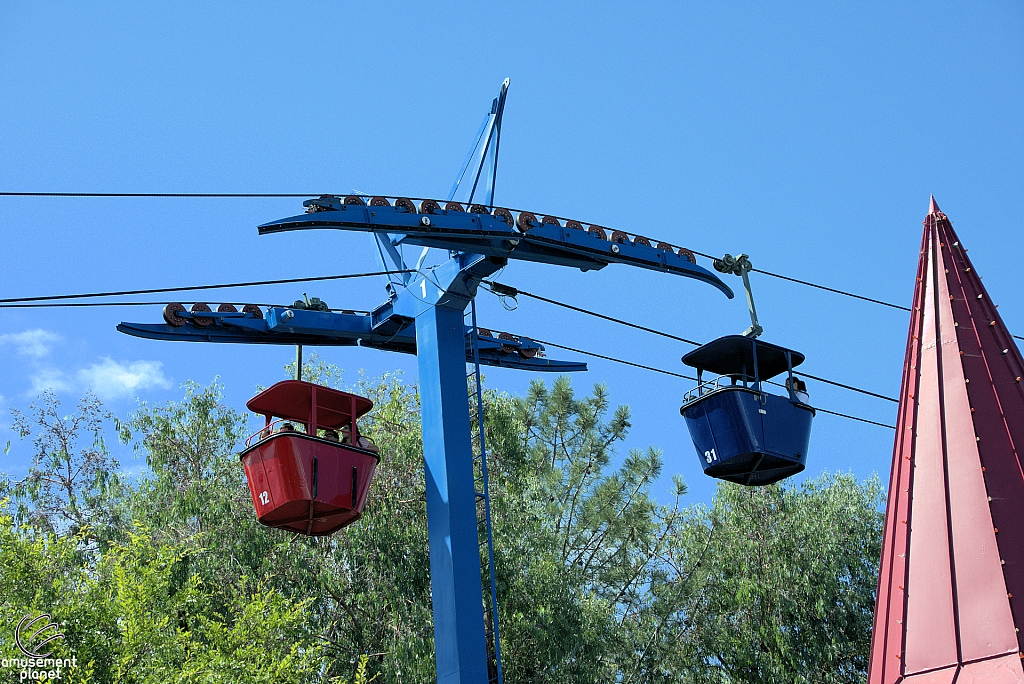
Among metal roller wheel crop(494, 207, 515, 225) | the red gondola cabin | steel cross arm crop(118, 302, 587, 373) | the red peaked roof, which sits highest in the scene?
metal roller wheel crop(494, 207, 515, 225)

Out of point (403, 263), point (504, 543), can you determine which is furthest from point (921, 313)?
point (504, 543)

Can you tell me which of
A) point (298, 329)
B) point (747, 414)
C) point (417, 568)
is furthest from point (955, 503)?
point (417, 568)

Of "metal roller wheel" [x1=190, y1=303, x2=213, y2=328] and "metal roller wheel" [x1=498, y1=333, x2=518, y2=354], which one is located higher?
"metal roller wheel" [x1=498, y1=333, x2=518, y2=354]

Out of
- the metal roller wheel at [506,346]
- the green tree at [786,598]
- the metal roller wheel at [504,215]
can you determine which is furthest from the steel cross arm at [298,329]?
the green tree at [786,598]

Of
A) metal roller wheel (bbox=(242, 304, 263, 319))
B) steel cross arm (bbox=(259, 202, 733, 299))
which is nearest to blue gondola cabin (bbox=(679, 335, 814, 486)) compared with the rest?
steel cross arm (bbox=(259, 202, 733, 299))

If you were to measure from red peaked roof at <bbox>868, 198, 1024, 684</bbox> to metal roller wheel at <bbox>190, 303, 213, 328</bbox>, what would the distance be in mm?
6818

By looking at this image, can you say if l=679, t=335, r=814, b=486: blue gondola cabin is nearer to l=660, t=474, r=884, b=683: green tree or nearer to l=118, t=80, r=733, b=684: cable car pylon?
l=118, t=80, r=733, b=684: cable car pylon

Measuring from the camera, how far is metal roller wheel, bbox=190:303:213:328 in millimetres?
11461

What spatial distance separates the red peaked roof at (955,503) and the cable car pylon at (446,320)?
3505 mm

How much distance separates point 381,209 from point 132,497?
43.9 ft

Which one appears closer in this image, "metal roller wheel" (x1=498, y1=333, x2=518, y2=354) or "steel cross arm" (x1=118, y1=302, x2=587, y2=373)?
"steel cross arm" (x1=118, y1=302, x2=587, y2=373)

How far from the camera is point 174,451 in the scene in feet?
70.5

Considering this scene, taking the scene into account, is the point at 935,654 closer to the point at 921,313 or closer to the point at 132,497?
the point at 921,313

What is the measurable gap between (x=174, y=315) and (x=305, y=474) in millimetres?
2619
